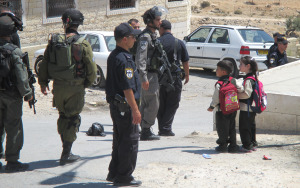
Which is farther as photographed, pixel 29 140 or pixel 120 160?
pixel 29 140

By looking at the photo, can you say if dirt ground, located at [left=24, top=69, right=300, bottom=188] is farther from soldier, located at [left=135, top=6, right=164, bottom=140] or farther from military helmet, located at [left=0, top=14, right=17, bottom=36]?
military helmet, located at [left=0, top=14, right=17, bottom=36]

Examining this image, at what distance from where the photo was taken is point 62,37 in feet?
17.6

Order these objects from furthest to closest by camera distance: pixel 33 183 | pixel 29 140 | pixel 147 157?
1. pixel 29 140
2. pixel 147 157
3. pixel 33 183

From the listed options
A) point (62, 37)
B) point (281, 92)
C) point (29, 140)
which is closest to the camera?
point (62, 37)

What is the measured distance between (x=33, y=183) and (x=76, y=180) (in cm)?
44

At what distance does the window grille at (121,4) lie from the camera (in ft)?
63.7

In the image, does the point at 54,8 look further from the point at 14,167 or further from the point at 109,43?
the point at 14,167

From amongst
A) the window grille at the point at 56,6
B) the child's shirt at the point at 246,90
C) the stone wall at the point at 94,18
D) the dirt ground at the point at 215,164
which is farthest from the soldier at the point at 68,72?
the window grille at the point at 56,6

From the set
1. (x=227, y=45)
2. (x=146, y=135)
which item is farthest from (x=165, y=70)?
(x=227, y=45)

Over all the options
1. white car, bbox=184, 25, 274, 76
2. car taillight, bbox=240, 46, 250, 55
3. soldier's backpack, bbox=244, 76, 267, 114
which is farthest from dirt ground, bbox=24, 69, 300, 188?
white car, bbox=184, 25, 274, 76

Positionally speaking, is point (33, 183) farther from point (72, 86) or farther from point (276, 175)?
point (276, 175)

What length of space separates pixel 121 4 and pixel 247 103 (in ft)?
46.2

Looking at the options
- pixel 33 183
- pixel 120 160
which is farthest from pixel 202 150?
pixel 33 183

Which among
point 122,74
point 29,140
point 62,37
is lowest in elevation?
point 29,140
